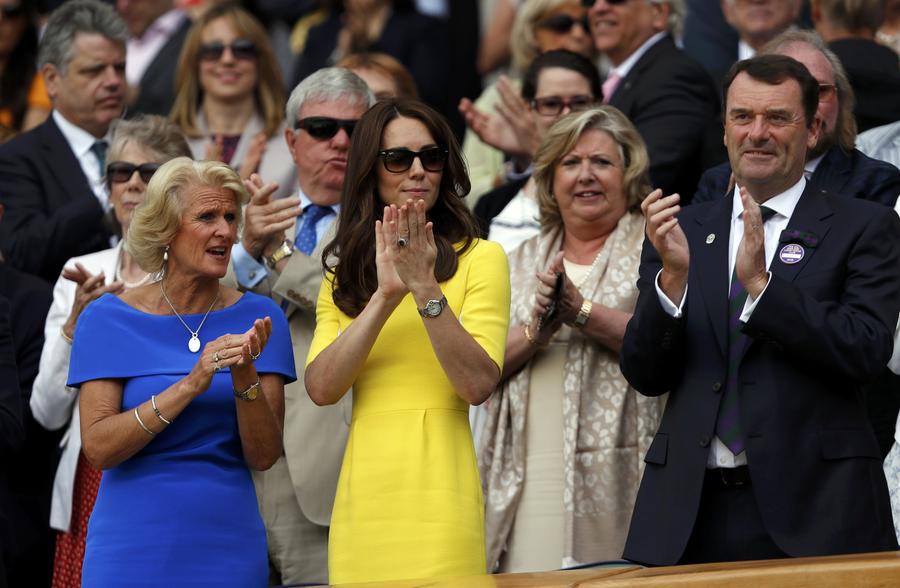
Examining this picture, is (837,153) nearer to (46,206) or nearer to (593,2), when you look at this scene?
(593,2)

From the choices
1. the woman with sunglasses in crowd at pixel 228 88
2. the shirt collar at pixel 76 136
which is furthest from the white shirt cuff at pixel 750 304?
the shirt collar at pixel 76 136

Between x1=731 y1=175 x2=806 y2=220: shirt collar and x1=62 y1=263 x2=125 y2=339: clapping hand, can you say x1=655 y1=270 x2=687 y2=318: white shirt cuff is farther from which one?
x1=62 y1=263 x2=125 y2=339: clapping hand

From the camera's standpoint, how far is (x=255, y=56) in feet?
26.4

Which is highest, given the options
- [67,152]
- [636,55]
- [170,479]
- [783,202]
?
[636,55]

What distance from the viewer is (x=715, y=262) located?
524 centimetres

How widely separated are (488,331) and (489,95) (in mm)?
4268

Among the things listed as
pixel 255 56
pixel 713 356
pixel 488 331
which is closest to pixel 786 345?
pixel 713 356

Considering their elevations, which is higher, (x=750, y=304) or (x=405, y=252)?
(x=405, y=252)

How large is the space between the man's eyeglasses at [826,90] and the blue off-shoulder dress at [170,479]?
2.30 meters

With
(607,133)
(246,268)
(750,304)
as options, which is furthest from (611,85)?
(750,304)

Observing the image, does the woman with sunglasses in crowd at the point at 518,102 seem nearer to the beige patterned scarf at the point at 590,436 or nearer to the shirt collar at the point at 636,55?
the shirt collar at the point at 636,55

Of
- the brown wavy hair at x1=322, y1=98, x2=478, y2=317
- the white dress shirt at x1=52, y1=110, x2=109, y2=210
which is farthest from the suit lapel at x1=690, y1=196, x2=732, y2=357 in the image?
the white dress shirt at x1=52, y1=110, x2=109, y2=210

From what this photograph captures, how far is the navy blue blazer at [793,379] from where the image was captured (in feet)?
15.8

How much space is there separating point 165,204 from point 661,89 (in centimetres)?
299
